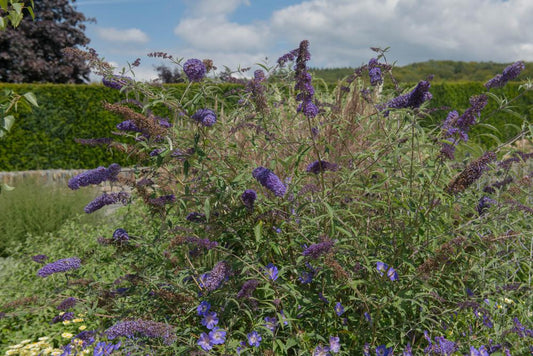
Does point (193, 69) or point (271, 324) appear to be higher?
point (193, 69)

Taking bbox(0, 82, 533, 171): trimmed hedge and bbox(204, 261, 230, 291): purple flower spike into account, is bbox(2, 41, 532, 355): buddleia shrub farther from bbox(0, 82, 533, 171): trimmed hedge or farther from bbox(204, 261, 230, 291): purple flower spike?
bbox(0, 82, 533, 171): trimmed hedge

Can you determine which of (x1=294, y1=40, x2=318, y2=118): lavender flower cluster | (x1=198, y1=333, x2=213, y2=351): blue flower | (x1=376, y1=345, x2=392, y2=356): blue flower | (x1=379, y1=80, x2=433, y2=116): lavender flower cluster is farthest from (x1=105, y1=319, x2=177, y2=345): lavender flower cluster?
(x1=379, y1=80, x2=433, y2=116): lavender flower cluster

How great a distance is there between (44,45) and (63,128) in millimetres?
10030

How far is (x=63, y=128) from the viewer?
1146 centimetres

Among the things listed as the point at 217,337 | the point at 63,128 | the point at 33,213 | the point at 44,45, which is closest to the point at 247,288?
the point at 217,337

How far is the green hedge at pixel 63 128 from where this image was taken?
444 inches

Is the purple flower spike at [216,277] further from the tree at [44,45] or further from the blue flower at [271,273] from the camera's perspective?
the tree at [44,45]

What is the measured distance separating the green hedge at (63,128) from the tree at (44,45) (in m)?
6.73

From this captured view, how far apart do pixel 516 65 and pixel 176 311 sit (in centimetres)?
222

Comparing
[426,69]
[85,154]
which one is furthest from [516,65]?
[426,69]

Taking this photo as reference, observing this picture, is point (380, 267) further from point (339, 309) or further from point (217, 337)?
point (217, 337)

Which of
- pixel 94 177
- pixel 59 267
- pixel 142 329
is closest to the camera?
pixel 142 329

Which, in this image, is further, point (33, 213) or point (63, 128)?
point (63, 128)

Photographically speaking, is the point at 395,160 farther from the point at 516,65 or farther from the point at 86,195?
the point at 86,195
